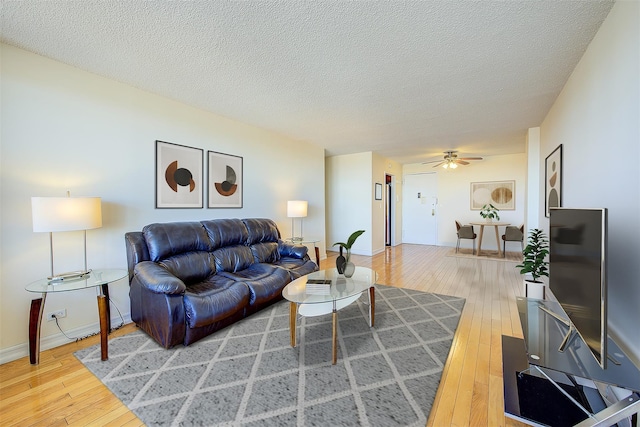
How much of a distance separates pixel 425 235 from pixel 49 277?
24.3ft

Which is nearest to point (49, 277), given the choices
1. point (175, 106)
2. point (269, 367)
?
point (269, 367)


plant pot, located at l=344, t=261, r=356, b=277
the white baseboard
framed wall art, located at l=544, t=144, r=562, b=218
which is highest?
framed wall art, located at l=544, t=144, r=562, b=218

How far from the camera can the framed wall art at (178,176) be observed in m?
2.92

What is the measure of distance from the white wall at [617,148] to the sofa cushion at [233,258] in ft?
10.4

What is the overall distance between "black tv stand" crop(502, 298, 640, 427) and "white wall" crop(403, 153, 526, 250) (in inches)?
212

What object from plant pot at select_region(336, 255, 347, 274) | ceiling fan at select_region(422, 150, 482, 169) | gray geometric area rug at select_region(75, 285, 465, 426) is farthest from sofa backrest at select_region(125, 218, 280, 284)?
ceiling fan at select_region(422, 150, 482, 169)

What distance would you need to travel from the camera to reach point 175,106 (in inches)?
120

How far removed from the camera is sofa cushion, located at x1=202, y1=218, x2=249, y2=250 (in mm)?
3082

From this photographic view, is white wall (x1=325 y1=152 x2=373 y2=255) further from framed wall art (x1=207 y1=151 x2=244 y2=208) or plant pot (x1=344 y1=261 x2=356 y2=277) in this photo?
plant pot (x1=344 y1=261 x2=356 y2=277)

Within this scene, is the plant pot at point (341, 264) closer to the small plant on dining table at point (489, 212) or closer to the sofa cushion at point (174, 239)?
the sofa cushion at point (174, 239)

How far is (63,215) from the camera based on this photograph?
190 centimetres

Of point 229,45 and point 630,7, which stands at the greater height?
point 229,45

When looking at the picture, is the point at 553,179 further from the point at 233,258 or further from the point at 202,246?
the point at 202,246

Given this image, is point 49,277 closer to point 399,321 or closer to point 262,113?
point 262,113
